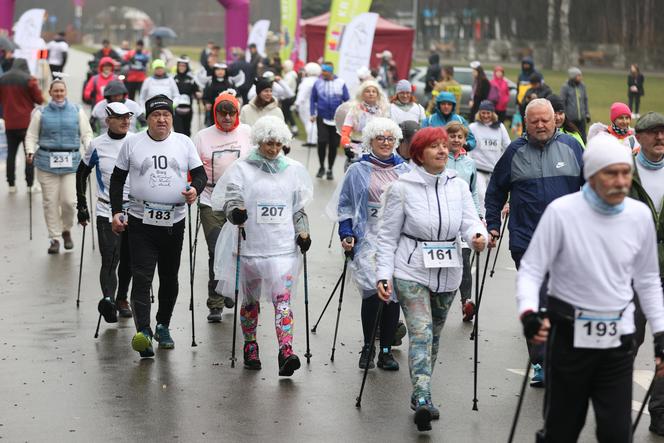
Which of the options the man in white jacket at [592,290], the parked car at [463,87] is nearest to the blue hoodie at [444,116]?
the man in white jacket at [592,290]

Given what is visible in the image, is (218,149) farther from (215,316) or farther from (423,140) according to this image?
(423,140)

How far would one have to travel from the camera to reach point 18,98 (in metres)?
19.2

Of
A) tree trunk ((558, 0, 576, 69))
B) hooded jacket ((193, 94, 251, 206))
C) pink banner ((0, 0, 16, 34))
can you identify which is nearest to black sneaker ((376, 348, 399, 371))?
hooded jacket ((193, 94, 251, 206))

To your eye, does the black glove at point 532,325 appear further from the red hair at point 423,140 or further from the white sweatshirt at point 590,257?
the red hair at point 423,140

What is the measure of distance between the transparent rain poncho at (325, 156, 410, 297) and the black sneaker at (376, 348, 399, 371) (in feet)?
1.44

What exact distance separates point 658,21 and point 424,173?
170ft

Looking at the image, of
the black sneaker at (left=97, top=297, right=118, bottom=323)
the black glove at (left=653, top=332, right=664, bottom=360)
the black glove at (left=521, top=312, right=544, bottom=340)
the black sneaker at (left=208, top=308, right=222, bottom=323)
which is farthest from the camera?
the black sneaker at (left=208, top=308, right=222, bottom=323)

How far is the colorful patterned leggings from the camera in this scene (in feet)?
24.8

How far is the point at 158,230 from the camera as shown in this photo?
9.32 m

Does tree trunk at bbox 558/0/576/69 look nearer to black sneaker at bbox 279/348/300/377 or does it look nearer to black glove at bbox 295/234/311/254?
black glove at bbox 295/234/311/254

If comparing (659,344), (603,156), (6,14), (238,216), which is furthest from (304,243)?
(6,14)

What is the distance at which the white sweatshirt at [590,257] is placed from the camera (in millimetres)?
5633

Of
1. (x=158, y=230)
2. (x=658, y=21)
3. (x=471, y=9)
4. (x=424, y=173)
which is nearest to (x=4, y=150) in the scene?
(x=158, y=230)

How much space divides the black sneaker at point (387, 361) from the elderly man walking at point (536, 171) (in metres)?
1.02
